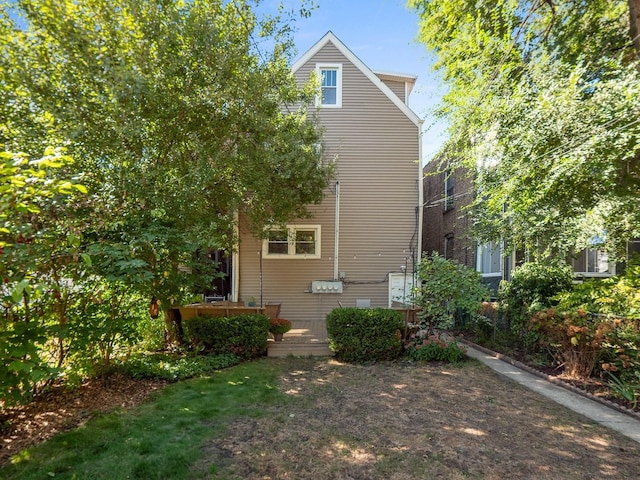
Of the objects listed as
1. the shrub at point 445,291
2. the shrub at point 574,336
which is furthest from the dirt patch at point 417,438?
the shrub at point 445,291

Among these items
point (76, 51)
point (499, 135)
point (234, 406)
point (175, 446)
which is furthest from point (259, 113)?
point (175, 446)

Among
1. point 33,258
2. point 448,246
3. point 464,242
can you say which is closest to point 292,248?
point 464,242

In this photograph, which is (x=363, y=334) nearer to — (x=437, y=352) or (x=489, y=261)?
(x=437, y=352)

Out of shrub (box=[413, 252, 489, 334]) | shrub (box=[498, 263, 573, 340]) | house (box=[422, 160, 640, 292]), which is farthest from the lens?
house (box=[422, 160, 640, 292])

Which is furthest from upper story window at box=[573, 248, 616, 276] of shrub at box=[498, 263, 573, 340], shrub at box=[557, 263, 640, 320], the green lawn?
the green lawn

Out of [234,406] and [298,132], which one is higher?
[298,132]

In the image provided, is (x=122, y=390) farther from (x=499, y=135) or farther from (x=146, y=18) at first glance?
(x=499, y=135)

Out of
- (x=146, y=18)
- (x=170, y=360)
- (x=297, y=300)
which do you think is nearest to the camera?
(x=146, y=18)

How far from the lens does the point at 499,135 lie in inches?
251

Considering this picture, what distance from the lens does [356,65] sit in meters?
10.7

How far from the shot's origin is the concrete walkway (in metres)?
4.09

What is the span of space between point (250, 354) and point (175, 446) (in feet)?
11.8

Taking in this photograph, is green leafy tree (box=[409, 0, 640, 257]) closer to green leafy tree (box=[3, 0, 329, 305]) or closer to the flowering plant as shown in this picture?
green leafy tree (box=[3, 0, 329, 305])

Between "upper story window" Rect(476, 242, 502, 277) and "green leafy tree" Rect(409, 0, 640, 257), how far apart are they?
2.49 meters
